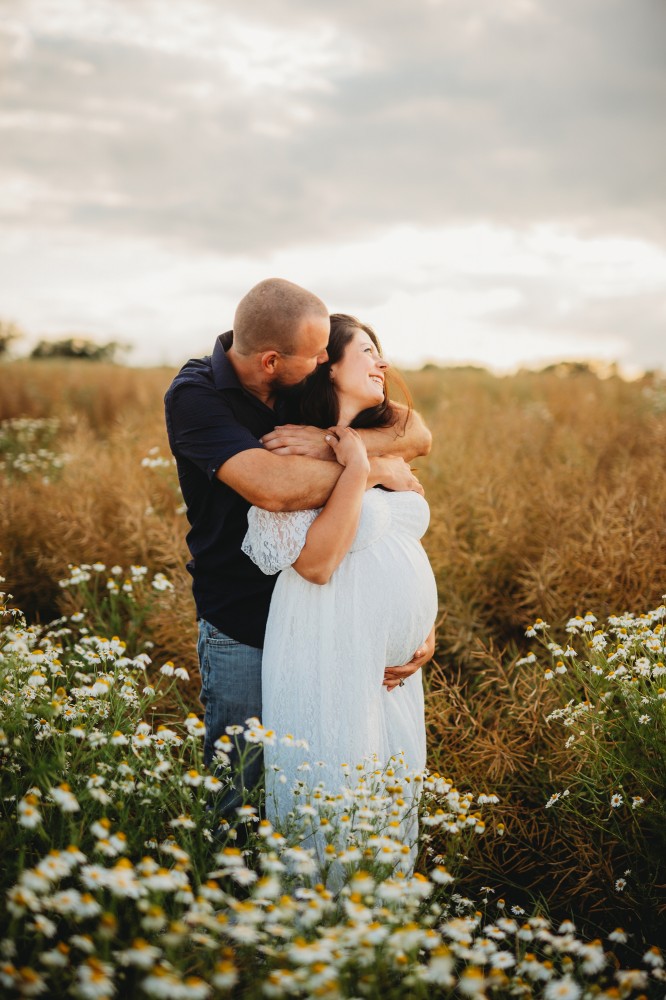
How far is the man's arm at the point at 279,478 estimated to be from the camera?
2359 millimetres

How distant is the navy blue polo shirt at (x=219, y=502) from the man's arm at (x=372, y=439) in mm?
101

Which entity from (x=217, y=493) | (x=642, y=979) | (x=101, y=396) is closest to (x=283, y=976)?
(x=642, y=979)

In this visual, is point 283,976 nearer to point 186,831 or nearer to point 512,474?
point 186,831

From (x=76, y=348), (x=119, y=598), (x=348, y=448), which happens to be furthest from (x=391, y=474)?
(x=76, y=348)

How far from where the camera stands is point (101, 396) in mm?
10719

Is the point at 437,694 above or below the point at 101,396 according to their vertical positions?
below

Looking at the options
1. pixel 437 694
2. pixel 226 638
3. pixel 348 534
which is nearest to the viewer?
pixel 348 534

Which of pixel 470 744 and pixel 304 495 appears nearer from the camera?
pixel 304 495

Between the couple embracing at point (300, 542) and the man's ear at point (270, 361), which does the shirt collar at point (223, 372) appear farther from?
the man's ear at point (270, 361)

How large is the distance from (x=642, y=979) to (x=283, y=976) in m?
0.77

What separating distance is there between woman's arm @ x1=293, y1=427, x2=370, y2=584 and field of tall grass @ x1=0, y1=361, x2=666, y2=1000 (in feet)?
2.55

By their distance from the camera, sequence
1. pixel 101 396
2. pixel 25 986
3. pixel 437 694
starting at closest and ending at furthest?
1. pixel 25 986
2. pixel 437 694
3. pixel 101 396

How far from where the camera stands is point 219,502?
104 inches

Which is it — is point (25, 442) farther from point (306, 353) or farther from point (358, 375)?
point (306, 353)
